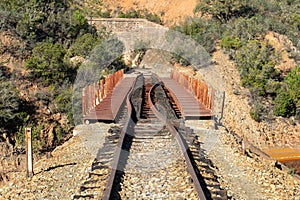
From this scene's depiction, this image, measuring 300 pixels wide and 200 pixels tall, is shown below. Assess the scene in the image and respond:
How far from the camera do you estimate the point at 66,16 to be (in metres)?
28.3

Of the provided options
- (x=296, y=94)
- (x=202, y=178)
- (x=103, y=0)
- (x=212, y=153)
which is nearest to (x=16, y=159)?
(x=212, y=153)

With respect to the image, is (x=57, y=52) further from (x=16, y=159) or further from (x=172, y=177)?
(x=172, y=177)

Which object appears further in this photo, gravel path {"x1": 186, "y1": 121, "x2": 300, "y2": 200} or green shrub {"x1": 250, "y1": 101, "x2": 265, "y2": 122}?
green shrub {"x1": 250, "y1": 101, "x2": 265, "y2": 122}

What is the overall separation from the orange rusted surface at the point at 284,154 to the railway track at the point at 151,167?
7.11 metres

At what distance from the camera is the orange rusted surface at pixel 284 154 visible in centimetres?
1538

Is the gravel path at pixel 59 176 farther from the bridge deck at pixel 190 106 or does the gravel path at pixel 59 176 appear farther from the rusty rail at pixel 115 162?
the bridge deck at pixel 190 106

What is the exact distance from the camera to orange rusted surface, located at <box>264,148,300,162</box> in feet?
50.5

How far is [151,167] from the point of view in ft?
23.0

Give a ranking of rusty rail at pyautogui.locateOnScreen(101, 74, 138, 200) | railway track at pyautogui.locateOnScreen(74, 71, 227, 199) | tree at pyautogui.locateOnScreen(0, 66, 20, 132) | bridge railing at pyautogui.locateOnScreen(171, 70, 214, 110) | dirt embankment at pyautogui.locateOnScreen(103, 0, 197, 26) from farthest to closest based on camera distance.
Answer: dirt embankment at pyautogui.locateOnScreen(103, 0, 197, 26) → tree at pyautogui.locateOnScreen(0, 66, 20, 132) → bridge railing at pyautogui.locateOnScreen(171, 70, 214, 110) → railway track at pyautogui.locateOnScreen(74, 71, 227, 199) → rusty rail at pyautogui.locateOnScreen(101, 74, 138, 200)

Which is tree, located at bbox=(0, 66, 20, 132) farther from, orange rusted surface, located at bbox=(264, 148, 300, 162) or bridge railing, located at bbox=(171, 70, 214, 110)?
orange rusted surface, located at bbox=(264, 148, 300, 162)

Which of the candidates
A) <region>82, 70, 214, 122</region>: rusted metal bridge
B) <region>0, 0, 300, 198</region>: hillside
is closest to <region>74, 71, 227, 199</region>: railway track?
<region>0, 0, 300, 198</region>: hillside

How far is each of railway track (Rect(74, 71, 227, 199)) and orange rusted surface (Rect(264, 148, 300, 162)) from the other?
7105 millimetres

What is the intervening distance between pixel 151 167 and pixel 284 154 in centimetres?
1045

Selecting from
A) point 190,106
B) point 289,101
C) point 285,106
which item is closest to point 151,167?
point 190,106
